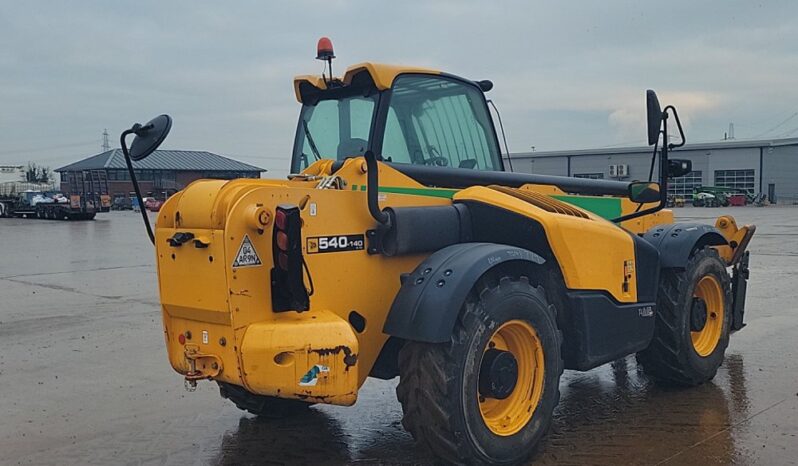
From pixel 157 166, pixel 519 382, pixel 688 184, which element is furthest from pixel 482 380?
pixel 688 184

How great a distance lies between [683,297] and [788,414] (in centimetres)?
107

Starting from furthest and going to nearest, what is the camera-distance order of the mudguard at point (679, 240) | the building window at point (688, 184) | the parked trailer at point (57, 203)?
the building window at point (688, 184) → the parked trailer at point (57, 203) → the mudguard at point (679, 240)

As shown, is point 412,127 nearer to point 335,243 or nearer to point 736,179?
point 335,243

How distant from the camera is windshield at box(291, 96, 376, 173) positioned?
5.01 meters

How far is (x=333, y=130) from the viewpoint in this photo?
527 cm

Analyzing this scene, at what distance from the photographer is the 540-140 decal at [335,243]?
416cm

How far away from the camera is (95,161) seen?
79.8m

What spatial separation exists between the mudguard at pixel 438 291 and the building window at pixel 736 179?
67020 mm

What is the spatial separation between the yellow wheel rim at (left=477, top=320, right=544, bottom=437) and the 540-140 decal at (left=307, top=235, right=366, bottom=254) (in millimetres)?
952

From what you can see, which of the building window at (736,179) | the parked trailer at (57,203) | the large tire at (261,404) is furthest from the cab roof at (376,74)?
the building window at (736,179)

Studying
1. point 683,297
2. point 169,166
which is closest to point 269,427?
point 683,297

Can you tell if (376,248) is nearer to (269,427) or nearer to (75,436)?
(269,427)

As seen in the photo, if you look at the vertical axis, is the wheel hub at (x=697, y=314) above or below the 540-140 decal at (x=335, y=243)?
below

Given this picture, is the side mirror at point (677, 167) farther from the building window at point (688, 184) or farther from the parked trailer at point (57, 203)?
the building window at point (688, 184)
